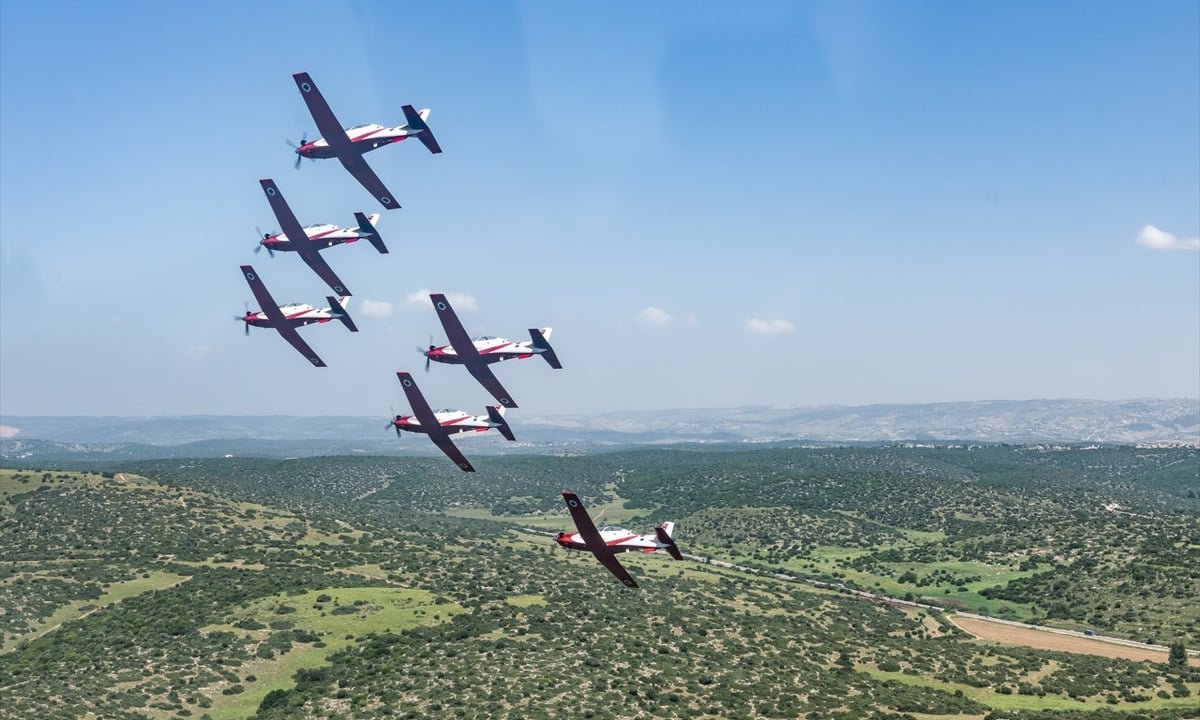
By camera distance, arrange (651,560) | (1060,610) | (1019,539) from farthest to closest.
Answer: (1019,539)
(651,560)
(1060,610)

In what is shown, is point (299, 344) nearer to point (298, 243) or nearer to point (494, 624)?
point (298, 243)

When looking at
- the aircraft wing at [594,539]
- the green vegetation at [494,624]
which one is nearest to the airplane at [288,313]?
the aircraft wing at [594,539]

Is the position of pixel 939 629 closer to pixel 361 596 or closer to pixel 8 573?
pixel 361 596

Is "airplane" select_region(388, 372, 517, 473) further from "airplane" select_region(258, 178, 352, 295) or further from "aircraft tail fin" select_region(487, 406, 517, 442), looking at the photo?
"airplane" select_region(258, 178, 352, 295)

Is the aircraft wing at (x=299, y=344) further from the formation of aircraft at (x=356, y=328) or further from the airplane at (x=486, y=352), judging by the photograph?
the airplane at (x=486, y=352)

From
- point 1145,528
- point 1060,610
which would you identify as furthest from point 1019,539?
point 1060,610

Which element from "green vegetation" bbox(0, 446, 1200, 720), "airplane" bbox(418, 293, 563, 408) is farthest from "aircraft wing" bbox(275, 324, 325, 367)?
"green vegetation" bbox(0, 446, 1200, 720)

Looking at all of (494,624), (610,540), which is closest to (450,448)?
(610,540)
